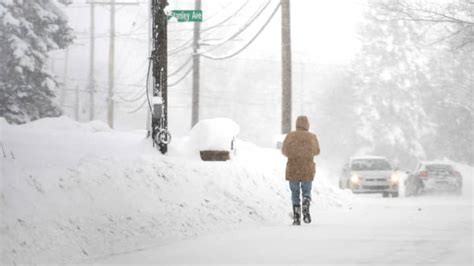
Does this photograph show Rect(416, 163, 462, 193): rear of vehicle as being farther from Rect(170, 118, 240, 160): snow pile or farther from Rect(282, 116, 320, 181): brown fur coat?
Rect(282, 116, 320, 181): brown fur coat

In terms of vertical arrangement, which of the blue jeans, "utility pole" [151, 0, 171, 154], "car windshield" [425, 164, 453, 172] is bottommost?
"car windshield" [425, 164, 453, 172]

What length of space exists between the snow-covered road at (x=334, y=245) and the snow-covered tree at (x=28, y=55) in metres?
19.7

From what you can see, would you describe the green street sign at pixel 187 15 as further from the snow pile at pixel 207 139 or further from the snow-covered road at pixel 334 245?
the snow-covered road at pixel 334 245

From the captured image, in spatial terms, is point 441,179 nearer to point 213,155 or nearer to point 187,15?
point 213,155

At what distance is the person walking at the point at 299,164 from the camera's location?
12.4m

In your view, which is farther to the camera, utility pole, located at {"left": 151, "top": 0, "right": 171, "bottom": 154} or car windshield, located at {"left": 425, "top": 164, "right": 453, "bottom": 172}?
car windshield, located at {"left": 425, "top": 164, "right": 453, "bottom": 172}

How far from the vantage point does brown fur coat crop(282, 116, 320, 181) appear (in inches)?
488

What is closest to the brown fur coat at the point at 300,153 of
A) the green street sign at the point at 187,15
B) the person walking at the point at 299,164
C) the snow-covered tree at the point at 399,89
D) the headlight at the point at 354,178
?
the person walking at the point at 299,164

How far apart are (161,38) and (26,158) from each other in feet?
11.6

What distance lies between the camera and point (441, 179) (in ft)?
83.5

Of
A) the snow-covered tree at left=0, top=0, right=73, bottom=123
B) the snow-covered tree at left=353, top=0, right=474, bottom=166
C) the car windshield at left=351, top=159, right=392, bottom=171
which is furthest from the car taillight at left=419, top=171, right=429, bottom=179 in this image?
the snow-covered tree at left=353, top=0, right=474, bottom=166

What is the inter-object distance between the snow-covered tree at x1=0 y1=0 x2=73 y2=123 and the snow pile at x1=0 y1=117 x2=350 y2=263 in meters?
15.8

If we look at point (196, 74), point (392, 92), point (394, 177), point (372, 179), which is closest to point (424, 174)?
point (394, 177)

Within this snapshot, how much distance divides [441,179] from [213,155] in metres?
13.5
